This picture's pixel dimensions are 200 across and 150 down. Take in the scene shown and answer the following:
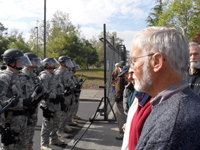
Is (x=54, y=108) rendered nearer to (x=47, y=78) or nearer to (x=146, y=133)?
(x=47, y=78)

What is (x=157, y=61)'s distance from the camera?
1043mm

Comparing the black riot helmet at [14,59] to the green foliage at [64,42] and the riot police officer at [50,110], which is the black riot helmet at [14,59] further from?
the green foliage at [64,42]

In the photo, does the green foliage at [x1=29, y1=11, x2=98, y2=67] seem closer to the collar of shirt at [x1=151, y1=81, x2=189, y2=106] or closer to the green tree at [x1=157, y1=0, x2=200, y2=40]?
the green tree at [x1=157, y1=0, x2=200, y2=40]

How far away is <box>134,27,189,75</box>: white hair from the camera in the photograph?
1016 mm

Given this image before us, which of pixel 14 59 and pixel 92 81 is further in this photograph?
pixel 92 81

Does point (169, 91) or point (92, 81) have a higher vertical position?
point (169, 91)

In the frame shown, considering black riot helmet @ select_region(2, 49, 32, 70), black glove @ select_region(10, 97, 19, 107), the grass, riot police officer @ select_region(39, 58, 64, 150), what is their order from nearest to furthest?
1. black glove @ select_region(10, 97, 19, 107)
2. black riot helmet @ select_region(2, 49, 32, 70)
3. riot police officer @ select_region(39, 58, 64, 150)
4. the grass

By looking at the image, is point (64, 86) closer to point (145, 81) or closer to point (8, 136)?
point (8, 136)

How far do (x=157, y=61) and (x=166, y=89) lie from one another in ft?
0.51

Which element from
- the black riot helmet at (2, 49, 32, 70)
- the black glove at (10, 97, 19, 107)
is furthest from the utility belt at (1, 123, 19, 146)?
the black riot helmet at (2, 49, 32, 70)

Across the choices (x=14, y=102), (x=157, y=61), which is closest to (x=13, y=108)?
(x=14, y=102)

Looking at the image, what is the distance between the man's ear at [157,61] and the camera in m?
1.03

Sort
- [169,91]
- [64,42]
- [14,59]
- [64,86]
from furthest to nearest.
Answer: [64,42], [64,86], [14,59], [169,91]

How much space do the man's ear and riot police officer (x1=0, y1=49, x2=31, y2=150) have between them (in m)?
2.76
